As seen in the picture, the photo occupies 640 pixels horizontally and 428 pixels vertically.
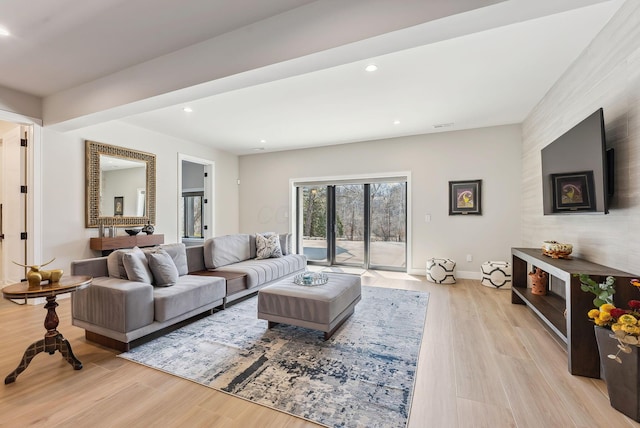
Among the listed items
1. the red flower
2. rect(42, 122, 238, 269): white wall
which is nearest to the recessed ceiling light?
the red flower

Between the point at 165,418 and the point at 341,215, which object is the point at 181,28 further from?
the point at 341,215

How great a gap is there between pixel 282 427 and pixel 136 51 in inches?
131

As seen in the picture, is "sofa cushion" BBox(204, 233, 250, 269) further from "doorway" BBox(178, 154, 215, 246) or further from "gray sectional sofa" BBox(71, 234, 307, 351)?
"doorway" BBox(178, 154, 215, 246)

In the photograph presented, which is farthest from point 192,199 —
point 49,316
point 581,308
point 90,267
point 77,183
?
point 581,308

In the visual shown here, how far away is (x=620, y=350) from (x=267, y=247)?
4117mm

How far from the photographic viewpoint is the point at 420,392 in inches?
72.9

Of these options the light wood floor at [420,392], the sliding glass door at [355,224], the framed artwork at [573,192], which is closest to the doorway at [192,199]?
the sliding glass door at [355,224]

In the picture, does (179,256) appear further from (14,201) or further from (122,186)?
(14,201)

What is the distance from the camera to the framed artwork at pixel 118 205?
4.56 m

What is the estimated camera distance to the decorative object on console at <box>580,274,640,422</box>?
1582mm

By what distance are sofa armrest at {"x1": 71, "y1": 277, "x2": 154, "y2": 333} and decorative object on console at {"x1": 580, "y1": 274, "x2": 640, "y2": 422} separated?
11.3 ft

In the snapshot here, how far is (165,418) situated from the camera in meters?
1.61

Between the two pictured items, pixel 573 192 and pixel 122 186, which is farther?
pixel 122 186

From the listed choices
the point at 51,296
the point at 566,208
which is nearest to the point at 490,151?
the point at 566,208
